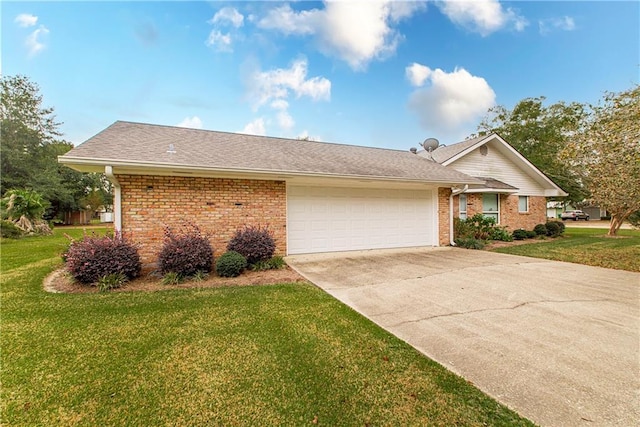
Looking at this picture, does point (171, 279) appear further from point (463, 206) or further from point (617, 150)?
point (463, 206)

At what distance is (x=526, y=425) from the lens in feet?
6.57

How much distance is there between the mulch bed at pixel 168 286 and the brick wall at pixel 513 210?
941 cm

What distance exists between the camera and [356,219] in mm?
9688

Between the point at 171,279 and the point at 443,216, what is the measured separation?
9727 millimetres

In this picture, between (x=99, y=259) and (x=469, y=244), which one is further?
(x=469, y=244)

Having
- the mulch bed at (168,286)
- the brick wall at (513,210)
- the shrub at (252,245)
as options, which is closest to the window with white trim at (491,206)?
the brick wall at (513,210)

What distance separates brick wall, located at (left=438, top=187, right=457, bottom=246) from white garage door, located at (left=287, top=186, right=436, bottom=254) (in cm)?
29

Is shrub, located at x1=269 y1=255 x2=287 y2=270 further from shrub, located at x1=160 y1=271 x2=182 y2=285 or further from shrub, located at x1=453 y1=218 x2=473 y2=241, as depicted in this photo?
shrub, located at x1=453 y1=218 x2=473 y2=241

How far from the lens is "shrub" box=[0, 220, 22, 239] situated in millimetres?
13063

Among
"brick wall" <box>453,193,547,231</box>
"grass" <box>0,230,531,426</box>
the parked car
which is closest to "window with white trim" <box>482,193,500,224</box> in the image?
"brick wall" <box>453,193,547,231</box>

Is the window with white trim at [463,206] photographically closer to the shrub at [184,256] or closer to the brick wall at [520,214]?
the brick wall at [520,214]

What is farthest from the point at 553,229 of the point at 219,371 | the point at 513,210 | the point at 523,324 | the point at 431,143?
the point at 219,371

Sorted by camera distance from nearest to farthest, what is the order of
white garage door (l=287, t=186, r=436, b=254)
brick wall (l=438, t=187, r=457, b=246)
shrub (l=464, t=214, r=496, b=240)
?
white garage door (l=287, t=186, r=436, b=254)
brick wall (l=438, t=187, r=457, b=246)
shrub (l=464, t=214, r=496, b=240)

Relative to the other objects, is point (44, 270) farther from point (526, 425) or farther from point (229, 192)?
point (526, 425)
